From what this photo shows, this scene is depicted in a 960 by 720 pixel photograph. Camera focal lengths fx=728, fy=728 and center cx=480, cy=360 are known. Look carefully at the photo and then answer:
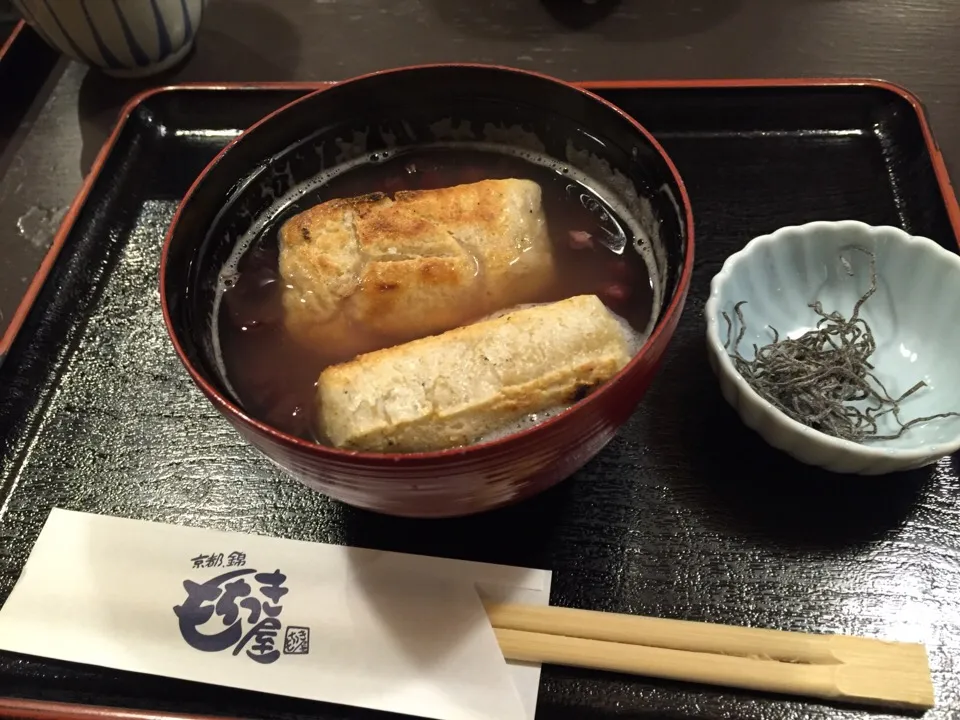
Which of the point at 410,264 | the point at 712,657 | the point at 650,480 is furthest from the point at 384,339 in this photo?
the point at 712,657

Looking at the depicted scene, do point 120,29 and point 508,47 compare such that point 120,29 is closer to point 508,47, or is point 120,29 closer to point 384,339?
point 508,47

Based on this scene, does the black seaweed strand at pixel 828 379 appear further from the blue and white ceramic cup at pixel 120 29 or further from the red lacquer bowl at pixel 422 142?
the blue and white ceramic cup at pixel 120 29

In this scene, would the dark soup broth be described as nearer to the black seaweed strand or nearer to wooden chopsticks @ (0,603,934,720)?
the black seaweed strand

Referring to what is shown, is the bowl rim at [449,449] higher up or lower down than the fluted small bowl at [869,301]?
higher up

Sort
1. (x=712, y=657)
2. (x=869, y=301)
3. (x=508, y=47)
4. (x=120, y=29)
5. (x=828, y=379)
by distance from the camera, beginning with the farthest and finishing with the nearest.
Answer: (x=508, y=47) < (x=120, y=29) < (x=869, y=301) < (x=828, y=379) < (x=712, y=657)

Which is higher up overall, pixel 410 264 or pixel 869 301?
pixel 410 264

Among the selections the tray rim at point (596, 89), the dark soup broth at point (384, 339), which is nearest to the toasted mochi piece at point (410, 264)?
the dark soup broth at point (384, 339)
